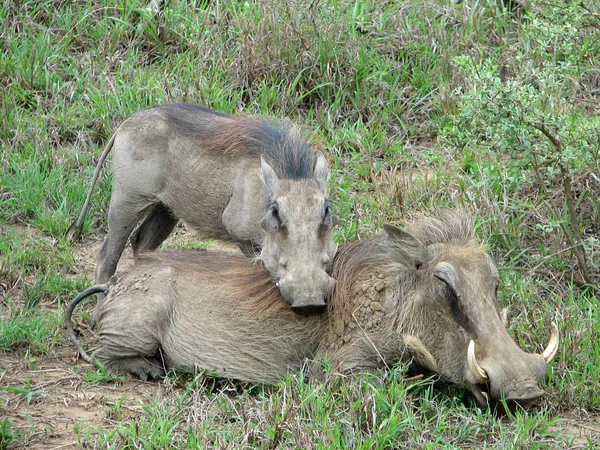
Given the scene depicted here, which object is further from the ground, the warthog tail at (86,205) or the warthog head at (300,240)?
the warthog head at (300,240)

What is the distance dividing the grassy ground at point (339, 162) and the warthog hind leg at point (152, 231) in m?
0.34

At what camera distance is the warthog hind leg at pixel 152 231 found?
6.05 metres

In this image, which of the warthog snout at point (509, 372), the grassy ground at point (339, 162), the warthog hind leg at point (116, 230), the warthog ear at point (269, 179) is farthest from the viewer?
the warthog hind leg at point (116, 230)

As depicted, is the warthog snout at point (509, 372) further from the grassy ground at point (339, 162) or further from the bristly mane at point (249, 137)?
the bristly mane at point (249, 137)

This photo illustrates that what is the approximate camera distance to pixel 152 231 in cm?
610

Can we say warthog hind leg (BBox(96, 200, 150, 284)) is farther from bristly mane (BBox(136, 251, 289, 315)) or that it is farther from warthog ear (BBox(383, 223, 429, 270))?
warthog ear (BBox(383, 223, 429, 270))

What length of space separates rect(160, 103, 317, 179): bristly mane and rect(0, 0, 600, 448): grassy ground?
0.65m

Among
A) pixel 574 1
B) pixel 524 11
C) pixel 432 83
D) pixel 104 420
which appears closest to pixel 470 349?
pixel 104 420

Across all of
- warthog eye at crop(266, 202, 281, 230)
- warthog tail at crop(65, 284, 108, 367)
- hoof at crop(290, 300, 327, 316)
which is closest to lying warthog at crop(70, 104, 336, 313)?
warthog eye at crop(266, 202, 281, 230)

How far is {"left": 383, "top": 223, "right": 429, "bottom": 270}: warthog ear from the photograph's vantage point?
4.55 m

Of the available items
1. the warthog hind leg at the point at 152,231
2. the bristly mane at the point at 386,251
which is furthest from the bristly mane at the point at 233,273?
the warthog hind leg at the point at 152,231

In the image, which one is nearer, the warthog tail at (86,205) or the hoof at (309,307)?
the hoof at (309,307)

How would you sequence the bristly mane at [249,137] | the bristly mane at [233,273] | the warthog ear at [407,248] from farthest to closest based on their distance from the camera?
the bristly mane at [249,137] → the bristly mane at [233,273] → the warthog ear at [407,248]

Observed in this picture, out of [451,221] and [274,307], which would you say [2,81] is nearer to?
[274,307]
